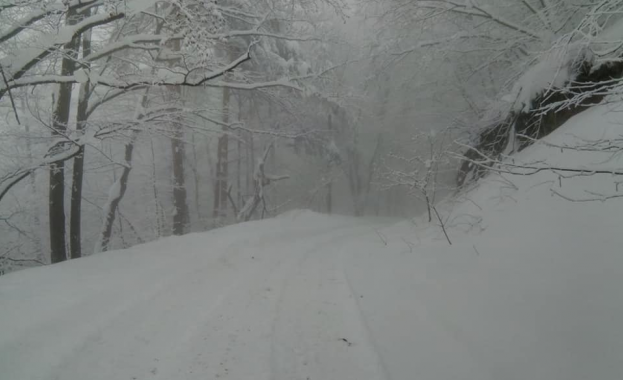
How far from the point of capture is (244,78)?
25.7 feet

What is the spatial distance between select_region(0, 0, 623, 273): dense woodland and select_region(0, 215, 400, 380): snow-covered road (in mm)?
2027

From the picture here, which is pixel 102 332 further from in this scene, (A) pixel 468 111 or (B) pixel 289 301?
(A) pixel 468 111

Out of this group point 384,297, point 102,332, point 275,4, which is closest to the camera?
point 102,332

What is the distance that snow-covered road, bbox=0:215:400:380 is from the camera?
2951 millimetres

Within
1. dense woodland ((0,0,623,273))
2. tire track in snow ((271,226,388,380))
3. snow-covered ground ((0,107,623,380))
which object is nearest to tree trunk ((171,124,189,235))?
dense woodland ((0,0,623,273))

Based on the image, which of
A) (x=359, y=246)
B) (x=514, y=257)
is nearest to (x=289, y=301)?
(x=514, y=257)

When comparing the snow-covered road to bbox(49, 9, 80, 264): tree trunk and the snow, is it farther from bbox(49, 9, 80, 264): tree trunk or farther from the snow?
the snow

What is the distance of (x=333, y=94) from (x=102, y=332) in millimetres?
6733

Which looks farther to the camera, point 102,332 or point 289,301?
point 289,301

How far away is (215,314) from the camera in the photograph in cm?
403

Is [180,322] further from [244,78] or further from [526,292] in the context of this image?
[244,78]

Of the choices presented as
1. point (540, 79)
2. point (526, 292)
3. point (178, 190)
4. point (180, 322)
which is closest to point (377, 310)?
point (526, 292)

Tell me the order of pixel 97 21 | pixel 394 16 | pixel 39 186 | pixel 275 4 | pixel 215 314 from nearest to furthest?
pixel 215 314
pixel 97 21
pixel 275 4
pixel 394 16
pixel 39 186

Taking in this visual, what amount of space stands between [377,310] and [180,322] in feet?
6.99
